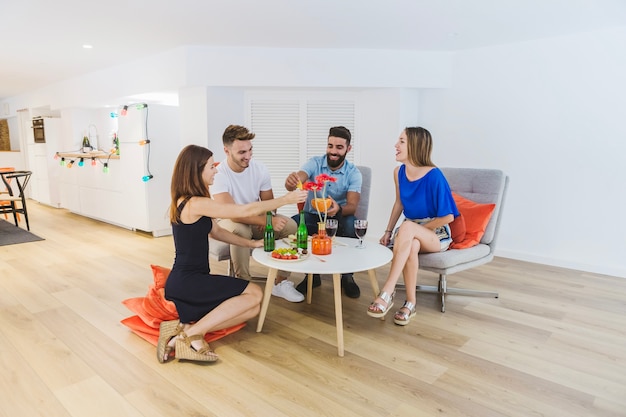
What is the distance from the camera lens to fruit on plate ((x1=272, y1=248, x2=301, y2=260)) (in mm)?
2350

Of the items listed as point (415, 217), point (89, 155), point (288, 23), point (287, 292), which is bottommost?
point (287, 292)

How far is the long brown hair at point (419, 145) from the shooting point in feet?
9.30

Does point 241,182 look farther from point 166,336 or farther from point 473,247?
point 473,247

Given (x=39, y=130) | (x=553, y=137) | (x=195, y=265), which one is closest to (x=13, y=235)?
(x=39, y=130)

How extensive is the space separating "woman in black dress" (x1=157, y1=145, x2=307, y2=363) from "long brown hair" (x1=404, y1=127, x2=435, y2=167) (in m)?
0.91

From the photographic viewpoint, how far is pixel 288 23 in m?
3.60

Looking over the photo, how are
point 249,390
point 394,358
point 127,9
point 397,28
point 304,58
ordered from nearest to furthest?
point 249,390
point 394,358
point 127,9
point 397,28
point 304,58

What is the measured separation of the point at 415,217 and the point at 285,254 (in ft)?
3.43

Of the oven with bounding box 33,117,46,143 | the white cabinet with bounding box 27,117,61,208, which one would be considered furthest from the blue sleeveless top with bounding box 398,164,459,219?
the oven with bounding box 33,117,46,143

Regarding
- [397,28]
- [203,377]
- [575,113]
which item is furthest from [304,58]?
[203,377]

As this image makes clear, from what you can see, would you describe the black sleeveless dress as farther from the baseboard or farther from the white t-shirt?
the baseboard

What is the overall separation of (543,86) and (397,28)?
1497 millimetres

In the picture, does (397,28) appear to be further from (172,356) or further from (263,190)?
(172,356)

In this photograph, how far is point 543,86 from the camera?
4.04 meters
